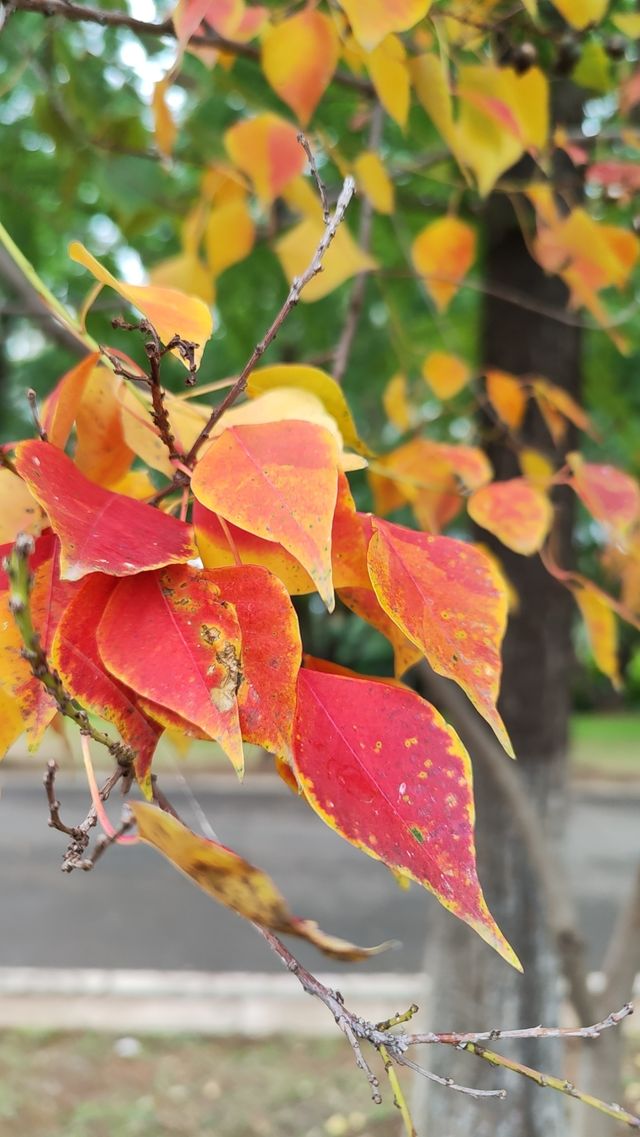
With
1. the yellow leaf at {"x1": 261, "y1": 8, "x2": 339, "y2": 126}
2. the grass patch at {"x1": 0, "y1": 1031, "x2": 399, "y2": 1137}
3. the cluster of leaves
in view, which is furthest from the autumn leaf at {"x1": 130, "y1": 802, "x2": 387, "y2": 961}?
the grass patch at {"x1": 0, "y1": 1031, "x2": 399, "y2": 1137}

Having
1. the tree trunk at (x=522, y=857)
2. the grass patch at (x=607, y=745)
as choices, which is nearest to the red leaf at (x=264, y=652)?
the tree trunk at (x=522, y=857)

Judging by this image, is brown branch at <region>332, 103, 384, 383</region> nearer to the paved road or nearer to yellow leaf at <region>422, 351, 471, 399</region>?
yellow leaf at <region>422, 351, 471, 399</region>

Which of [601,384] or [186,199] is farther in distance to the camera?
[601,384]

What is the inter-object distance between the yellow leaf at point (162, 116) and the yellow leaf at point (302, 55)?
3.8 inches

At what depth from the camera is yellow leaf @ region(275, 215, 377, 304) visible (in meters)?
0.82

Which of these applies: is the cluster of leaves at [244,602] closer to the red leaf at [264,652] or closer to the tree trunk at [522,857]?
the red leaf at [264,652]

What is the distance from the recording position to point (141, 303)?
0.36 meters

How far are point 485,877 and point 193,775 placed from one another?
6.48 m

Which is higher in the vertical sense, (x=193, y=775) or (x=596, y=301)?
(x=596, y=301)

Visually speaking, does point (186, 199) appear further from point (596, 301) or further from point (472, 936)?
point (472, 936)

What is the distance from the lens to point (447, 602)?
36 centimetres

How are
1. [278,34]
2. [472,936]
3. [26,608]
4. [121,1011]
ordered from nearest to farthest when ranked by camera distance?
[26,608] < [278,34] < [472,936] < [121,1011]

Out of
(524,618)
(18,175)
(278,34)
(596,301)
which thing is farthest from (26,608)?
(18,175)

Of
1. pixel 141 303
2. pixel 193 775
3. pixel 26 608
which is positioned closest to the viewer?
pixel 26 608
